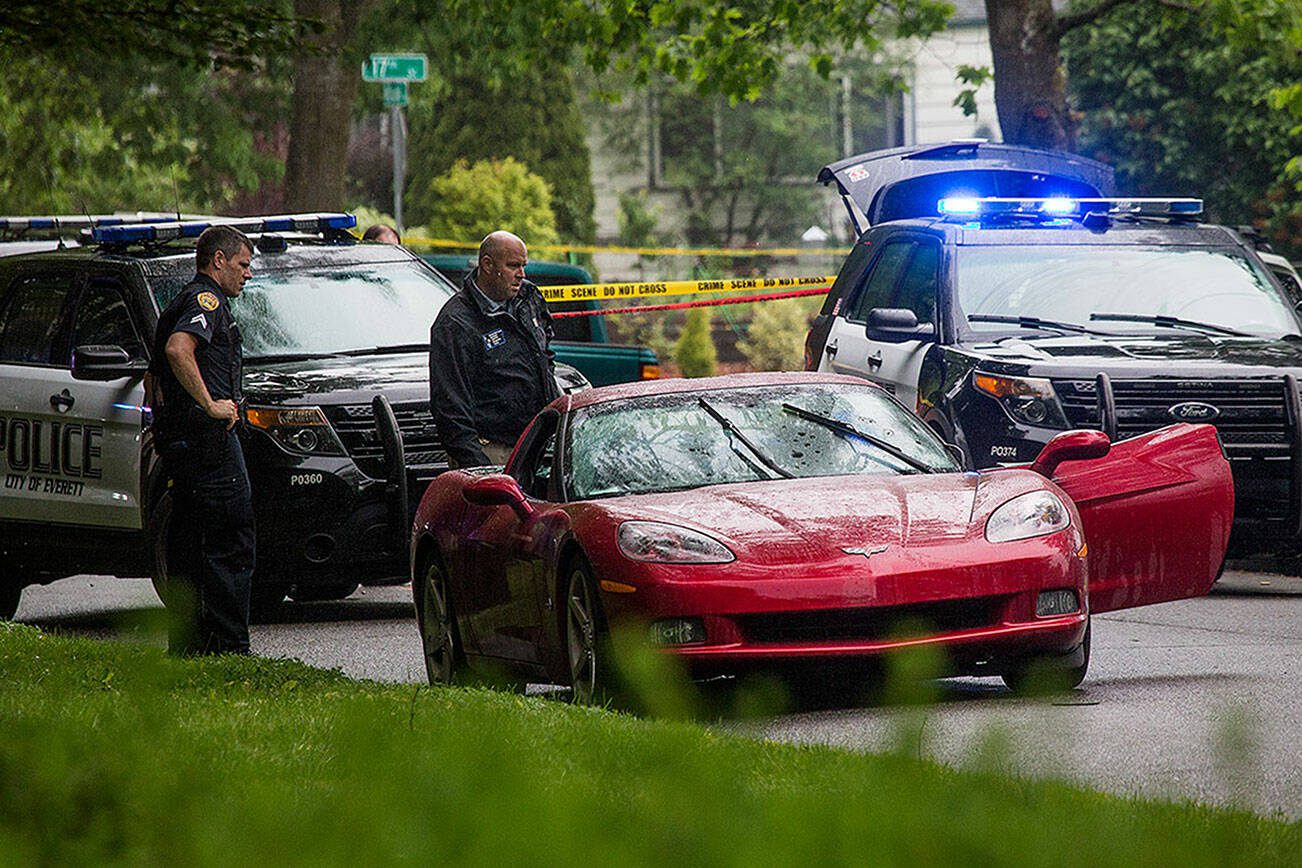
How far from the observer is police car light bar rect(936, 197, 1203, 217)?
13891 millimetres

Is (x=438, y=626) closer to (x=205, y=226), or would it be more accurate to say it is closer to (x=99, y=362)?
(x=99, y=362)

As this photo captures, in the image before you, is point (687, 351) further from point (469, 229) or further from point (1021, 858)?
point (1021, 858)

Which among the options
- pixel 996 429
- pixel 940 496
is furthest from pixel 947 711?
pixel 996 429

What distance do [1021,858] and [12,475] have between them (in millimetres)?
11442

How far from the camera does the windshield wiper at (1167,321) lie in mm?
13375

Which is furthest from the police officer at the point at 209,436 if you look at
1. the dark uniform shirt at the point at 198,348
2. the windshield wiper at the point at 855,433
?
the windshield wiper at the point at 855,433

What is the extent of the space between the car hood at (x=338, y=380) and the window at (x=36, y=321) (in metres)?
1.29

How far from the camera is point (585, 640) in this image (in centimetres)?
854

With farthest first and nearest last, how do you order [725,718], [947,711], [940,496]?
[940,496]
[947,711]
[725,718]

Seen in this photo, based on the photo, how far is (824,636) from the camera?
8273 mm

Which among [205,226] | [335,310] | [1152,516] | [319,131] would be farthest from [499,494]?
[319,131]

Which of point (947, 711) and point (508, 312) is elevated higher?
point (508, 312)

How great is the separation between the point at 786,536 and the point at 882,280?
21.1 ft

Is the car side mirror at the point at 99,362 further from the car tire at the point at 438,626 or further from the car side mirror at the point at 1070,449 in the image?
the car side mirror at the point at 1070,449
